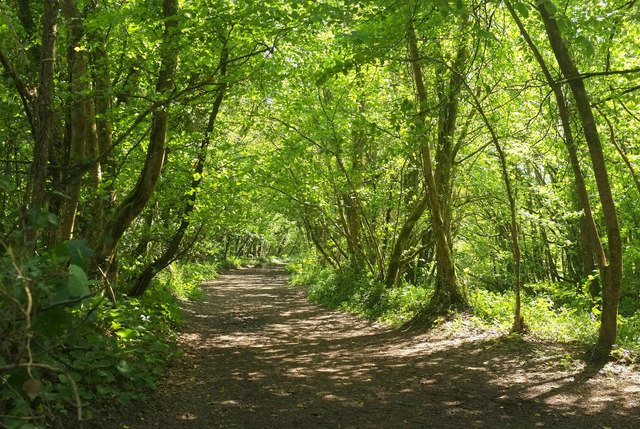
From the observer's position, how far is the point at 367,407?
5430mm

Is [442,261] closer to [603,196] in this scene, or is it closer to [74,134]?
[603,196]

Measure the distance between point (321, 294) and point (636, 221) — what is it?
10.5 metres

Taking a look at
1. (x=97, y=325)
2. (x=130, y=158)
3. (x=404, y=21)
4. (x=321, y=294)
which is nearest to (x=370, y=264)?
(x=321, y=294)

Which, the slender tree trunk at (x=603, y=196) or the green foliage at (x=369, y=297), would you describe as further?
the green foliage at (x=369, y=297)

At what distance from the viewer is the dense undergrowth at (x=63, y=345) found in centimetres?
221

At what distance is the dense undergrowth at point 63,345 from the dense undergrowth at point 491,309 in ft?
18.2

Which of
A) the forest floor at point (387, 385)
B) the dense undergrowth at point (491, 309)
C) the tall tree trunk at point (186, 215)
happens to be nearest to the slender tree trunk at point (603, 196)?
the dense undergrowth at point (491, 309)

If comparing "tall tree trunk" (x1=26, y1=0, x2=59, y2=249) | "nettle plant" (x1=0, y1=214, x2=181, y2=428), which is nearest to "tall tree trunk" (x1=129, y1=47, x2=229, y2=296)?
"nettle plant" (x1=0, y1=214, x2=181, y2=428)

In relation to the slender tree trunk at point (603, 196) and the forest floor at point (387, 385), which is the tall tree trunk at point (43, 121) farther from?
the slender tree trunk at point (603, 196)

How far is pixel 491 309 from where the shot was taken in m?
9.70

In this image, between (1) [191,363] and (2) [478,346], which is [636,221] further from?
(1) [191,363]

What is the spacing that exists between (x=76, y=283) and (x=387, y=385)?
4.90 metres

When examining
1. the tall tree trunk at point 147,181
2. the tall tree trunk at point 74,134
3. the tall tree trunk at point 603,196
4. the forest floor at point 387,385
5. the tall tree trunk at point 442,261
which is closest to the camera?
the forest floor at point 387,385

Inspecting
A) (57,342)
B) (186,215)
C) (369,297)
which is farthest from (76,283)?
(369,297)
